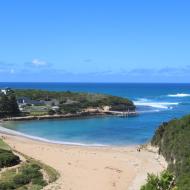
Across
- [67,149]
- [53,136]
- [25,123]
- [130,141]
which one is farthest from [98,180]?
[25,123]

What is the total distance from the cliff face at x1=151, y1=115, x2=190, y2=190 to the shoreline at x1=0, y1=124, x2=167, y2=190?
1217mm

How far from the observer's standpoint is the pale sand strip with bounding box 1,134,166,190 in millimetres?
37719

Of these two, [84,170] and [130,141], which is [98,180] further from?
[130,141]

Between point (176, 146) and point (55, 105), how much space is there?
76.6m

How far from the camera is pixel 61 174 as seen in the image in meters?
40.7

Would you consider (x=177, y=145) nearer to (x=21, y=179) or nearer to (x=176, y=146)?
(x=176, y=146)

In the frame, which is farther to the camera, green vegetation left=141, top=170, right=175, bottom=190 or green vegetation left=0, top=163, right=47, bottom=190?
A: green vegetation left=0, top=163, right=47, bottom=190

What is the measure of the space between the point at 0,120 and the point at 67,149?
43.1 m

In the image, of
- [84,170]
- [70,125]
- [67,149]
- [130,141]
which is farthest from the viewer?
[70,125]

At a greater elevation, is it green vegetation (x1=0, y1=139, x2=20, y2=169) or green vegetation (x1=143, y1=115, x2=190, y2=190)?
green vegetation (x1=143, y1=115, x2=190, y2=190)

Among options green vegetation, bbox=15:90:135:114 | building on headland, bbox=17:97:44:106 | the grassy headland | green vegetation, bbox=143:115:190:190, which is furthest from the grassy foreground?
building on headland, bbox=17:97:44:106

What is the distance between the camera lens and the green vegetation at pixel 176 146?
35291 mm

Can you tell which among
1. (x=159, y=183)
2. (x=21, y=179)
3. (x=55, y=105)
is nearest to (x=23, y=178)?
(x=21, y=179)

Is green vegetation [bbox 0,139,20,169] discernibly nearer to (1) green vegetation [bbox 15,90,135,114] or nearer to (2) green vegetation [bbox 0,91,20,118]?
(2) green vegetation [bbox 0,91,20,118]
